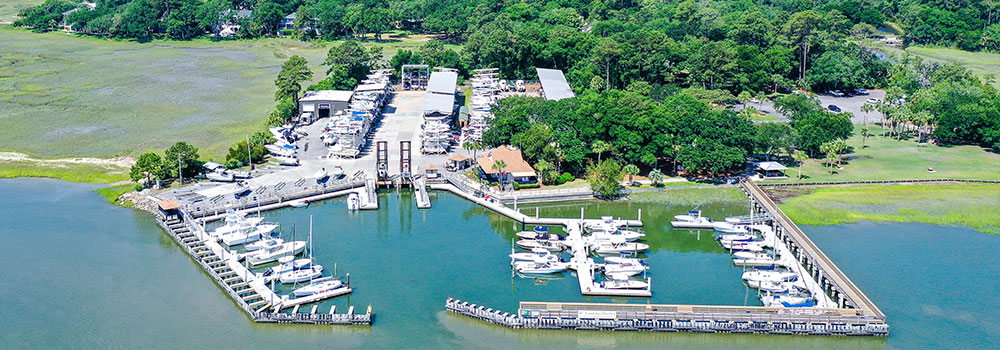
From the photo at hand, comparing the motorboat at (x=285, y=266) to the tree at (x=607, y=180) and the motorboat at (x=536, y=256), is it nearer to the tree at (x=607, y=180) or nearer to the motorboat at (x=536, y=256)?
the motorboat at (x=536, y=256)

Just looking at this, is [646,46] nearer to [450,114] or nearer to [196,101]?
[450,114]

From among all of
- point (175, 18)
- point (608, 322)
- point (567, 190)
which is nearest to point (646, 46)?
point (567, 190)

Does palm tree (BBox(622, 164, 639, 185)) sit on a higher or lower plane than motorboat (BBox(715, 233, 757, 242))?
higher

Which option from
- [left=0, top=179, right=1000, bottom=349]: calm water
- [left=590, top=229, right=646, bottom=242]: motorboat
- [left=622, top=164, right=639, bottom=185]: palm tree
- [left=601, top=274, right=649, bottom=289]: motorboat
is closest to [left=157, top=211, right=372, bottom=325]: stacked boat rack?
[left=0, top=179, right=1000, bottom=349]: calm water

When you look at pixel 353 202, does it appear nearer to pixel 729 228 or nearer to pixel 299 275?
pixel 299 275

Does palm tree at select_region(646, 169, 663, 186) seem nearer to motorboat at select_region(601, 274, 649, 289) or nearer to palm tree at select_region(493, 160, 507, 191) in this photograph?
palm tree at select_region(493, 160, 507, 191)

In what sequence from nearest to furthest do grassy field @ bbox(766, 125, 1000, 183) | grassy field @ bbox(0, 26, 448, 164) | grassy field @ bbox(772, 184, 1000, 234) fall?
grassy field @ bbox(772, 184, 1000, 234)
grassy field @ bbox(766, 125, 1000, 183)
grassy field @ bbox(0, 26, 448, 164)

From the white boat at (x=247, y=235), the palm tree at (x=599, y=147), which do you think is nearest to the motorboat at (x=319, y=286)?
the white boat at (x=247, y=235)
